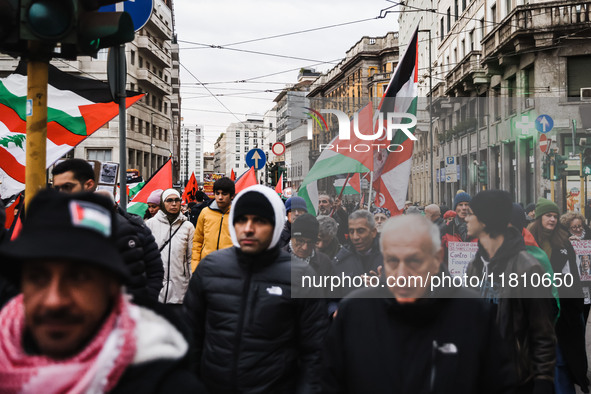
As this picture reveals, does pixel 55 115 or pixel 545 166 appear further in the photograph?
pixel 55 115

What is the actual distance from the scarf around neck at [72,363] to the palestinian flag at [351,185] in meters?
3.11

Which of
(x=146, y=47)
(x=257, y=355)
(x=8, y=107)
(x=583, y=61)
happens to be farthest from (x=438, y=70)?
(x=257, y=355)

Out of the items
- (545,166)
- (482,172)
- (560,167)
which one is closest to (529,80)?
(560,167)

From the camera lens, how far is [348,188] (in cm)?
460

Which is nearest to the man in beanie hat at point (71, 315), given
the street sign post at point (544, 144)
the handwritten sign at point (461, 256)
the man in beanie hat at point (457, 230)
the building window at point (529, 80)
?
the man in beanie hat at point (457, 230)

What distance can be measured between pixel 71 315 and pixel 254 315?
5.78 ft

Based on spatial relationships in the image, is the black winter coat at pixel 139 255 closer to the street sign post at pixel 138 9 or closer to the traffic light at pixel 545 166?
the street sign post at pixel 138 9

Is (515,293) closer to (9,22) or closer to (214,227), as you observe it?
(9,22)

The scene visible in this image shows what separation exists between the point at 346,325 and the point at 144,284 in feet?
6.23

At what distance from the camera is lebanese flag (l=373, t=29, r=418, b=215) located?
13.1 feet

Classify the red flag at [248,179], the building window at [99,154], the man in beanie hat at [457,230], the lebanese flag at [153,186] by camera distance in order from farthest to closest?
the building window at [99,154]
the red flag at [248,179]
the lebanese flag at [153,186]
the man in beanie hat at [457,230]

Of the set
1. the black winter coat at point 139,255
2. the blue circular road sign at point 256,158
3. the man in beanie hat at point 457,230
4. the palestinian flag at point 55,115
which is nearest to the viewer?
the black winter coat at point 139,255

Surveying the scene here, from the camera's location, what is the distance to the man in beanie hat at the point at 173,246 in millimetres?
6484

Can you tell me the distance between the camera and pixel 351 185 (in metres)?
4.56
